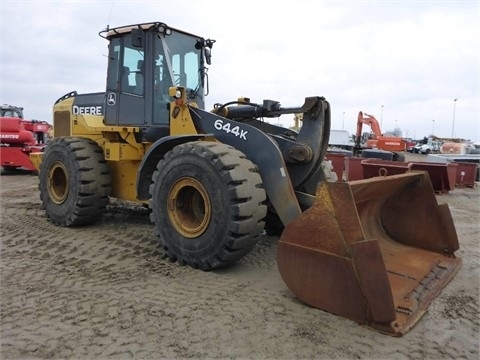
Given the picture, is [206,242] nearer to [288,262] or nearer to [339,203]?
[288,262]

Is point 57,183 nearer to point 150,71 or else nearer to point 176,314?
point 150,71

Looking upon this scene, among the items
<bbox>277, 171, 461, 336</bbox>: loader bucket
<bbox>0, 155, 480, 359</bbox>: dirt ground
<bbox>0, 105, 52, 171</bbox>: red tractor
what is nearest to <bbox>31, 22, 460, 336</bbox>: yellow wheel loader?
<bbox>277, 171, 461, 336</bbox>: loader bucket

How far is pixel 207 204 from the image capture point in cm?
401

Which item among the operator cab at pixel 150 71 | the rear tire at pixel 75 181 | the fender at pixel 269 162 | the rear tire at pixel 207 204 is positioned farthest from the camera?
the rear tire at pixel 75 181

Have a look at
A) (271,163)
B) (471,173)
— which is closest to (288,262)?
(271,163)

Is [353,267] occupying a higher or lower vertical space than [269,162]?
lower

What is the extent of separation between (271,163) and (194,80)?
7.70 ft

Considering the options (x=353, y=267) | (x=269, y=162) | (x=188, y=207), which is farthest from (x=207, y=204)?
(x=353, y=267)

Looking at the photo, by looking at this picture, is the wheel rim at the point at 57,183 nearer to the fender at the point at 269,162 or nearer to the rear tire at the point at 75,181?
the rear tire at the point at 75,181

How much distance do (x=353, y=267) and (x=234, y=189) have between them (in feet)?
4.13

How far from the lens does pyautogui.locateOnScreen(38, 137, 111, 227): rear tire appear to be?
570 cm

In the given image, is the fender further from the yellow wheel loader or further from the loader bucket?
the loader bucket

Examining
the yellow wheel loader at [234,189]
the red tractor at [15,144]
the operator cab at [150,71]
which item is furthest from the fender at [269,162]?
the red tractor at [15,144]

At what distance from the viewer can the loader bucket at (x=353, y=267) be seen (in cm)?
291
